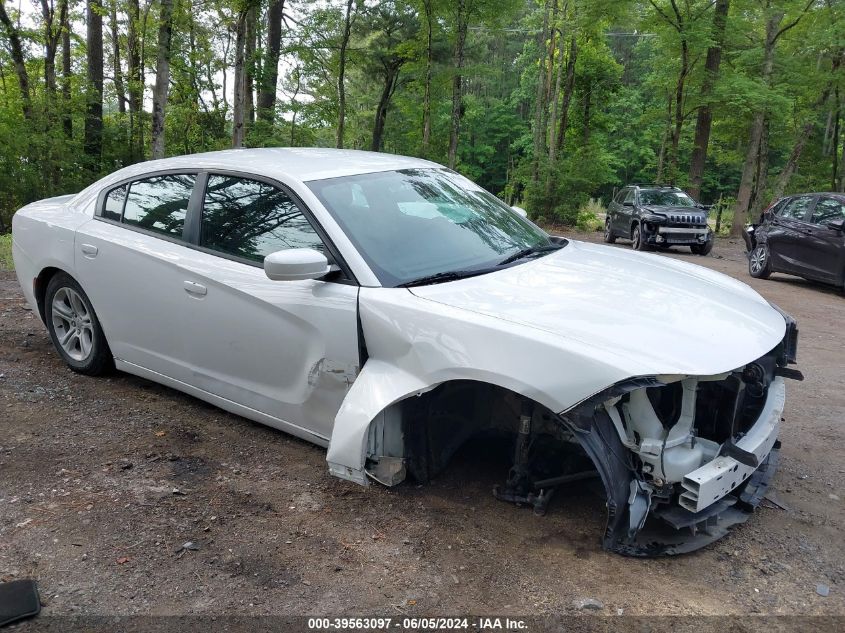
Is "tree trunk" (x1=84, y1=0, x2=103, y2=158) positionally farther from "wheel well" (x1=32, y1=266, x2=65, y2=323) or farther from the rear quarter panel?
"wheel well" (x1=32, y1=266, x2=65, y2=323)

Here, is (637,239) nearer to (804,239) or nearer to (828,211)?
(804,239)

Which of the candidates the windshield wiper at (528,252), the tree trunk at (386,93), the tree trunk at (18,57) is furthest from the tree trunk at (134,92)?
the windshield wiper at (528,252)

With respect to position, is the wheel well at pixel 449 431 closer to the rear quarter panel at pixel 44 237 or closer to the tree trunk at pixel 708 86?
the rear quarter panel at pixel 44 237

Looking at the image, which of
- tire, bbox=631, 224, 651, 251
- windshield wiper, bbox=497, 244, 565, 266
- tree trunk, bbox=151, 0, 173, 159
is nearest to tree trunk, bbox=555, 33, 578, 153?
tire, bbox=631, 224, 651, 251

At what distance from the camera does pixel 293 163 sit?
386 centimetres

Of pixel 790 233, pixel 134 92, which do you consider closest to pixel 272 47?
pixel 134 92

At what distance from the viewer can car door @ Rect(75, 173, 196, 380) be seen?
396 cm

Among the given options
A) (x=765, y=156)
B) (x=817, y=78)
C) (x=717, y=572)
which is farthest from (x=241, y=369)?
(x=765, y=156)

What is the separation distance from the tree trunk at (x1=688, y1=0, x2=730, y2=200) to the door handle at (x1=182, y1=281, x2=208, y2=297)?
19921mm

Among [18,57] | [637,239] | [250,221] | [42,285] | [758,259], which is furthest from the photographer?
[18,57]

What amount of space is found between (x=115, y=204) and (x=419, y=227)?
224 cm

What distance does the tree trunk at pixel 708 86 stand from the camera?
2033 centimetres

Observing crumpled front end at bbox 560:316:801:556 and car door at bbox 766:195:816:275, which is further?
car door at bbox 766:195:816:275

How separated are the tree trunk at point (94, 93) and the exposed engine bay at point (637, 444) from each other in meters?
17.6
